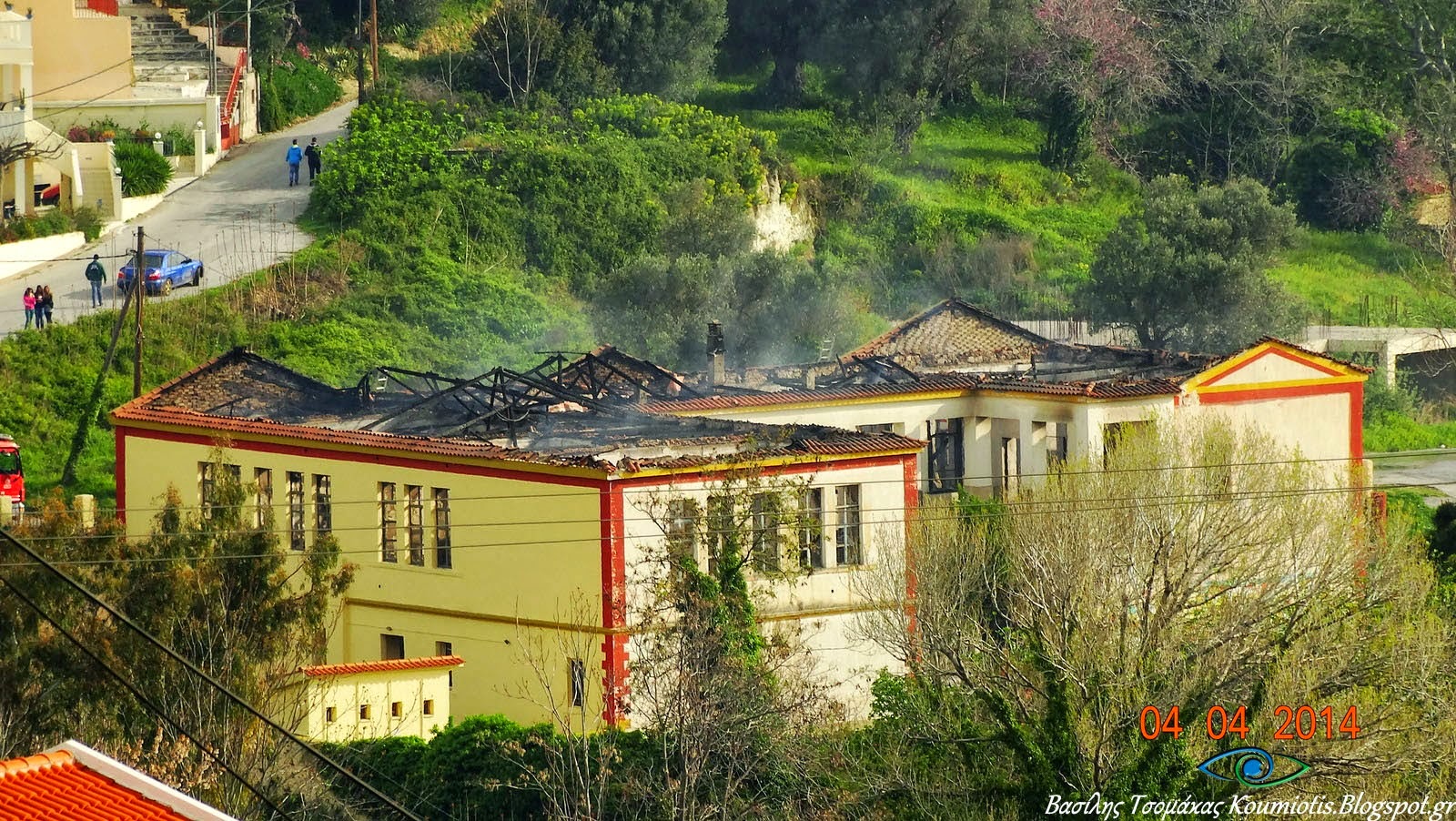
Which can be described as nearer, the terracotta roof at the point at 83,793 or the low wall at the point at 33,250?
the terracotta roof at the point at 83,793

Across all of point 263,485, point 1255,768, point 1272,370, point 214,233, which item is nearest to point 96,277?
point 214,233

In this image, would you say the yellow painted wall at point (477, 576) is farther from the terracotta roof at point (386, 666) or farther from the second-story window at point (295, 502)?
the terracotta roof at point (386, 666)

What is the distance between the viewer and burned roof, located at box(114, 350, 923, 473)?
36344mm

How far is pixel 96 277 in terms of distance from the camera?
54625 millimetres

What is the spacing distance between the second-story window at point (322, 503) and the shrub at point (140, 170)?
1043 inches

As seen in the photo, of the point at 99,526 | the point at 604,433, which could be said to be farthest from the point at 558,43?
the point at 99,526

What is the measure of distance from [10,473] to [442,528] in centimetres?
1353

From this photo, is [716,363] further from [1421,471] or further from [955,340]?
[1421,471]

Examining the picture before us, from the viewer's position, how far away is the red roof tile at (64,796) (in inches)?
727

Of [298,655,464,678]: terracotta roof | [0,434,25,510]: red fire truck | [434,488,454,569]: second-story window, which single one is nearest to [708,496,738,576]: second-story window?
[298,655,464,678]: terracotta roof

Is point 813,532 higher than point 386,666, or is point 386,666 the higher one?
point 813,532

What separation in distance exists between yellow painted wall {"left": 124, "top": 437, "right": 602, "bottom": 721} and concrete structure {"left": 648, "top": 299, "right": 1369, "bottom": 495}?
7.09 m

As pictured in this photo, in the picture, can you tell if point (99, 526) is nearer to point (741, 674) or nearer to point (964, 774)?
point (741, 674)

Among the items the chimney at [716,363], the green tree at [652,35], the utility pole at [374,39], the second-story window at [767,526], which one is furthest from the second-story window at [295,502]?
the green tree at [652,35]
